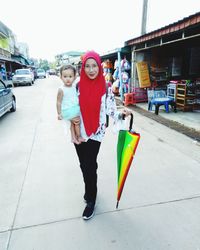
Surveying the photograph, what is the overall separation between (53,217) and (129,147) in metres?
1.20

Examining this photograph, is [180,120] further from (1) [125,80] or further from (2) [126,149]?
(2) [126,149]

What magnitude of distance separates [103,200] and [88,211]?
1.11 ft

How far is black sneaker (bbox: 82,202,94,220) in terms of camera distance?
2248 millimetres

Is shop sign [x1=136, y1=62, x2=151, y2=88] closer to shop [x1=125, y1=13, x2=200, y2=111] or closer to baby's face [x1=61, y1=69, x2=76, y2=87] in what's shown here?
shop [x1=125, y1=13, x2=200, y2=111]

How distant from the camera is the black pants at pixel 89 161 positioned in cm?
216

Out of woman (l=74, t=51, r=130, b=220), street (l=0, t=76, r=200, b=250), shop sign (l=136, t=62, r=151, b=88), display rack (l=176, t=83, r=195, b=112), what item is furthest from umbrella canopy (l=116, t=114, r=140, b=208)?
shop sign (l=136, t=62, r=151, b=88)

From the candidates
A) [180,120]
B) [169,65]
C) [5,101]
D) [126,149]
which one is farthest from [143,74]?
[126,149]

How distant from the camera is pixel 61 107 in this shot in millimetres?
2021

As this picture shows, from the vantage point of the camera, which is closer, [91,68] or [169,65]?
[91,68]

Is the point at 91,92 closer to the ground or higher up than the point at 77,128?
higher up

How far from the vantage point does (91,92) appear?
1900 millimetres

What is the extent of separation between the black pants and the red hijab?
0.32 metres

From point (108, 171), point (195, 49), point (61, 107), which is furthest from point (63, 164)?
point (195, 49)

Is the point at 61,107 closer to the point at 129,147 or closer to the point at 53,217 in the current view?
the point at 129,147
